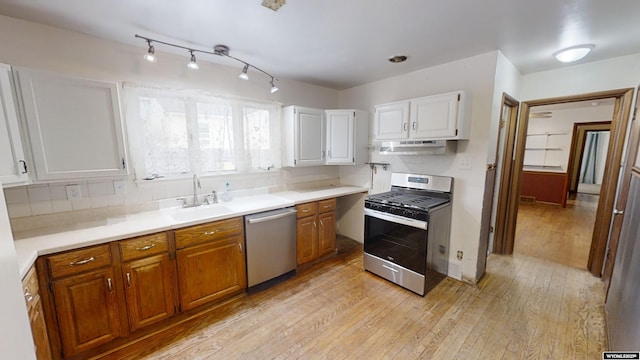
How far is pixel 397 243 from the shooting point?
8.68 feet

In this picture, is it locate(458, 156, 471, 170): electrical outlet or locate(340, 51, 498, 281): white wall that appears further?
locate(458, 156, 471, 170): electrical outlet

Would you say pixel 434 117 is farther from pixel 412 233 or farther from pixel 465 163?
pixel 412 233

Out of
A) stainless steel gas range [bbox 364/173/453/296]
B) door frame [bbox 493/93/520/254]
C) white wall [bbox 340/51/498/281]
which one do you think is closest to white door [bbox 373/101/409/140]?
white wall [bbox 340/51/498/281]

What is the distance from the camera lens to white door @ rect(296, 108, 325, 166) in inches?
124

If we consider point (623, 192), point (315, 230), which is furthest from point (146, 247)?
point (623, 192)

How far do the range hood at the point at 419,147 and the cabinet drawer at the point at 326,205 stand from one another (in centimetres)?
92

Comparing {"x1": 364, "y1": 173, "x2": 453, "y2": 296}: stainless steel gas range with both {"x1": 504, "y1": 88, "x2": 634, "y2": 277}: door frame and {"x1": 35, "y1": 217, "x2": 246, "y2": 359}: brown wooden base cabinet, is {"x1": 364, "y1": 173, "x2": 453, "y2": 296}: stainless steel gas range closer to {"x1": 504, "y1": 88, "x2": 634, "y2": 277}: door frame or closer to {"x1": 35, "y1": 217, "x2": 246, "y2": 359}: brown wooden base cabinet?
{"x1": 504, "y1": 88, "x2": 634, "y2": 277}: door frame

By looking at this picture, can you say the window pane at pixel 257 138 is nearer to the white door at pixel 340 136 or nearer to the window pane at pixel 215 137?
the window pane at pixel 215 137

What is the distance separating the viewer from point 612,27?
1.85m

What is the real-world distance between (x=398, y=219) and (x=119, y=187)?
8.74ft

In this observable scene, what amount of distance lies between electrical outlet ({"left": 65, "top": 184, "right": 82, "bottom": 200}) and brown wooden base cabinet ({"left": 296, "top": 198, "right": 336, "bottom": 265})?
191 cm

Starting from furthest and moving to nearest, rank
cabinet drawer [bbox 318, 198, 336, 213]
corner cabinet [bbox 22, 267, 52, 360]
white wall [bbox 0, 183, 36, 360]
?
cabinet drawer [bbox 318, 198, 336, 213] < corner cabinet [bbox 22, 267, 52, 360] < white wall [bbox 0, 183, 36, 360]

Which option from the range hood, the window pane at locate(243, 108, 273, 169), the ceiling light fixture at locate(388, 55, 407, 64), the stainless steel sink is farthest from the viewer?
the window pane at locate(243, 108, 273, 169)

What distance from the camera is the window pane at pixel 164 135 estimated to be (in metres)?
2.25
